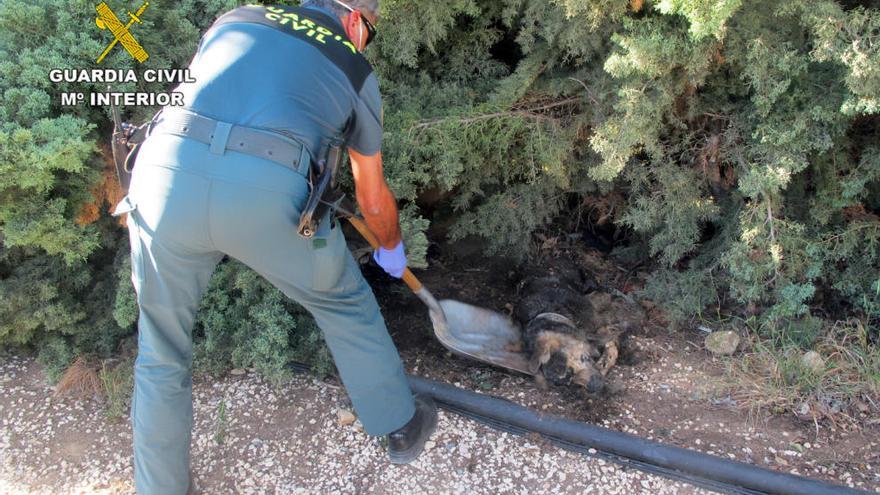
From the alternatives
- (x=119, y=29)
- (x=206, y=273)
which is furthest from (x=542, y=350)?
(x=119, y=29)

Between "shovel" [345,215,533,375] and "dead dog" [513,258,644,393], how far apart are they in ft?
0.24

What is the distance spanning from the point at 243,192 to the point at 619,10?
5.76ft

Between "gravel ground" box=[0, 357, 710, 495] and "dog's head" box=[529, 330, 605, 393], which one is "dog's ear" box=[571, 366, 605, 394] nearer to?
"dog's head" box=[529, 330, 605, 393]

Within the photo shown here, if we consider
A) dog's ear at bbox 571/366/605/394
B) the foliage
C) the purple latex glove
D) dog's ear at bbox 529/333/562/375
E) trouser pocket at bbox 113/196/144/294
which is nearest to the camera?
trouser pocket at bbox 113/196/144/294

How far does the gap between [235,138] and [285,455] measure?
56.1 inches

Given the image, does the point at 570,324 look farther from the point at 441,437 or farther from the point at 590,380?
the point at 441,437

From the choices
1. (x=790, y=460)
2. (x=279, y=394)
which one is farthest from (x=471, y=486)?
(x=790, y=460)

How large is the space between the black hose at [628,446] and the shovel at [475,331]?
0.25m

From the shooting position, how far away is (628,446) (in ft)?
9.01

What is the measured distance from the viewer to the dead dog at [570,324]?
3123 millimetres

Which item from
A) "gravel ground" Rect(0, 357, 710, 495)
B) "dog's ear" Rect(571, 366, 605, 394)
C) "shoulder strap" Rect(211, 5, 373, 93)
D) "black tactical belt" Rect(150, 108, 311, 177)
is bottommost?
"gravel ground" Rect(0, 357, 710, 495)

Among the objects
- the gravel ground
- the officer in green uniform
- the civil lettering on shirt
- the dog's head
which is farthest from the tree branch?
the gravel ground

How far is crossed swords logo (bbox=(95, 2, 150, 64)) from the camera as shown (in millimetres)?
2895

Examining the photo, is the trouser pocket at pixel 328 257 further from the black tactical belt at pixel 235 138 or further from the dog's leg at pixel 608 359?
the dog's leg at pixel 608 359
